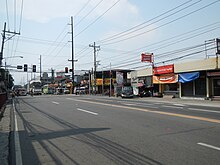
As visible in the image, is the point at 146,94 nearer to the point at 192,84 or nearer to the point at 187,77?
the point at 192,84

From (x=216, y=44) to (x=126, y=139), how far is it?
24.1 m

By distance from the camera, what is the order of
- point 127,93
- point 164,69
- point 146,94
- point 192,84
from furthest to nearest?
point 146,94, point 127,93, point 164,69, point 192,84

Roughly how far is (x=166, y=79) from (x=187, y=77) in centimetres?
554

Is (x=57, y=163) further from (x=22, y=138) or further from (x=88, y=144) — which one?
(x=22, y=138)

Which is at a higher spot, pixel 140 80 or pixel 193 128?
pixel 140 80

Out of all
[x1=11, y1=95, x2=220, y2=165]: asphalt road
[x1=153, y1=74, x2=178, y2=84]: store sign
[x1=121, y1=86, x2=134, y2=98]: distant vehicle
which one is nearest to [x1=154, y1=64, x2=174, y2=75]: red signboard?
[x1=153, y1=74, x2=178, y2=84]: store sign

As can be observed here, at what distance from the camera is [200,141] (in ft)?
25.5

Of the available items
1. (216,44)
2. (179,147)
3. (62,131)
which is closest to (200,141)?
(179,147)

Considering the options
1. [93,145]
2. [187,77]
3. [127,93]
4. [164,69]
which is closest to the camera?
[93,145]

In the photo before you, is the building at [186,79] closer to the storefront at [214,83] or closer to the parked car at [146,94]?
the storefront at [214,83]

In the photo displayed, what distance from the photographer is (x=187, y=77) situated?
33.0 meters

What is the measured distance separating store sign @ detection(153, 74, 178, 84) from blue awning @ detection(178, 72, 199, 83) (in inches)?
63.7

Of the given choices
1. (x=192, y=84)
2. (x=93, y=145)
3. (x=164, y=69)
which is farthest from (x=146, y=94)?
(x=93, y=145)

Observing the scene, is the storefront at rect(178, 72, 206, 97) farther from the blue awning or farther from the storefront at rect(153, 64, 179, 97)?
the storefront at rect(153, 64, 179, 97)
